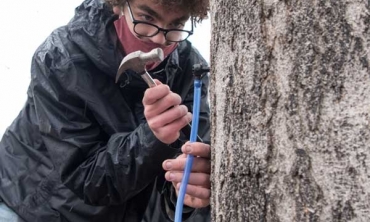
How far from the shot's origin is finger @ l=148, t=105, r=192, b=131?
160 centimetres

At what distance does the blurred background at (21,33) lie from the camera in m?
4.68

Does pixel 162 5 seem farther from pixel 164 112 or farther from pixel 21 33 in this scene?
pixel 21 33

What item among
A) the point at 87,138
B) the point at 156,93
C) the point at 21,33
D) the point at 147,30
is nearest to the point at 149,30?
the point at 147,30

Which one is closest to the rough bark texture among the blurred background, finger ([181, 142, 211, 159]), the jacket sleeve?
finger ([181, 142, 211, 159])

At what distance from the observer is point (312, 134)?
35.5 inches

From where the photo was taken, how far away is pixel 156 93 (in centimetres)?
154

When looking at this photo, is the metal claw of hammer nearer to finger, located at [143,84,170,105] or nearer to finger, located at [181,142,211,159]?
finger, located at [143,84,170,105]

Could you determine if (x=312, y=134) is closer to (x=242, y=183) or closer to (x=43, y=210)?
(x=242, y=183)

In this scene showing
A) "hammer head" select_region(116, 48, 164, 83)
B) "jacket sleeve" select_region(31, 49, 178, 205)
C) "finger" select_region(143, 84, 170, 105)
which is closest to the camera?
"hammer head" select_region(116, 48, 164, 83)

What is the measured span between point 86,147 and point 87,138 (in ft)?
0.10

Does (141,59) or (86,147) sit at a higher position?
(141,59)

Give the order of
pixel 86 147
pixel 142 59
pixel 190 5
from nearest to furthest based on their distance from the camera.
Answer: pixel 142 59
pixel 86 147
pixel 190 5

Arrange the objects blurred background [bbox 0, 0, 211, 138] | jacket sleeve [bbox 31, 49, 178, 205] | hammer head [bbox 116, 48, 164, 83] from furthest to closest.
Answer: blurred background [bbox 0, 0, 211, 138] < jacket sleeve [bbox 31, 49, 178, 205] < hammer head [bbox 116, 48, 164, 83]

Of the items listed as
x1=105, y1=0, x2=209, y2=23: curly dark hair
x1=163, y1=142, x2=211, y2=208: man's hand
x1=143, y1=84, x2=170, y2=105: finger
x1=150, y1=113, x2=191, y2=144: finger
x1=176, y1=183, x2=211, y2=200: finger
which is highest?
x1=105, y1=0, x2=209, y2=23: curly dark hair
